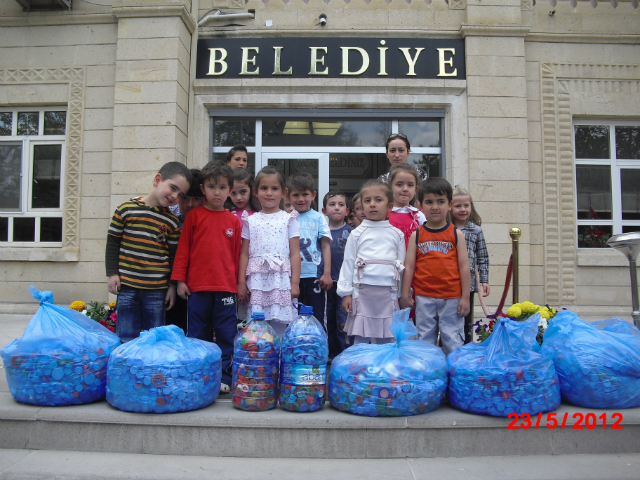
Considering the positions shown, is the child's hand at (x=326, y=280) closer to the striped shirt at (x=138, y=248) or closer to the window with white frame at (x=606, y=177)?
the striped shirt at (x=138, y=248)

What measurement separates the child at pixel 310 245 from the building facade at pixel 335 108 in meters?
3.85

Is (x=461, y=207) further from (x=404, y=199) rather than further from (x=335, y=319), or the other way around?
(x=335, y=319)

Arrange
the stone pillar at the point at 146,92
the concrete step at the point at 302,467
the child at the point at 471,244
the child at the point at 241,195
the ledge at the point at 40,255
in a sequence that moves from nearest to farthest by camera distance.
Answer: the concrete step at the point at 302,467 < the child at the point at 241,195 < the child at the point at 471,244 < the stone pillar at the point at 146,92 < the ledge at the point at 40,255

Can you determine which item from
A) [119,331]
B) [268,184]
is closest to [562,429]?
[268,184]

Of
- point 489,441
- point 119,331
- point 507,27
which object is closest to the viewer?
point 489,441

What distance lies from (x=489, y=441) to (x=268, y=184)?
229cm

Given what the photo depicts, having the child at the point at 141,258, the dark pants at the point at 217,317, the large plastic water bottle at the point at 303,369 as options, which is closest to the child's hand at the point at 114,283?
the child at the point at 141,258

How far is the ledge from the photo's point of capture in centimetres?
724

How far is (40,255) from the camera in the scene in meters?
7.27

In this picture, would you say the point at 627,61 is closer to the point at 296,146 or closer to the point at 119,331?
the point at 296,146

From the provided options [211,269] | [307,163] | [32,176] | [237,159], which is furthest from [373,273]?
[32,176]

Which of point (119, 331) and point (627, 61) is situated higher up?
point (627, 61)

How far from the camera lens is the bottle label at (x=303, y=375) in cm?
273

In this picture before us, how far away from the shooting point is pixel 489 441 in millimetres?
2586
